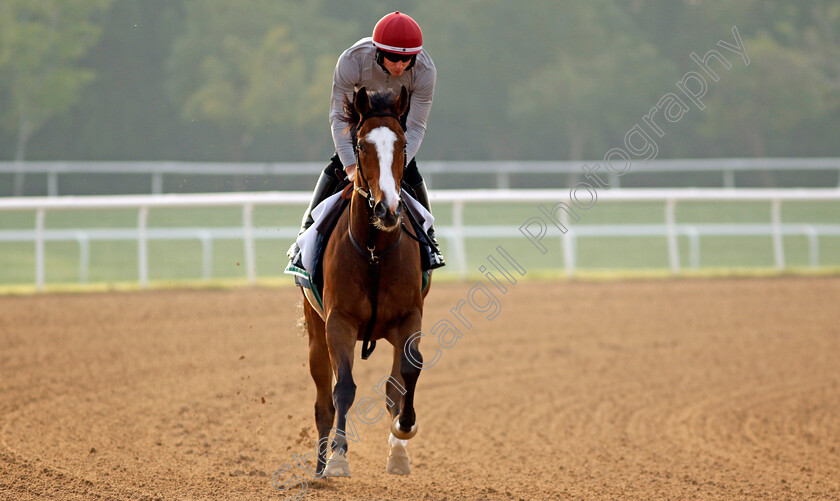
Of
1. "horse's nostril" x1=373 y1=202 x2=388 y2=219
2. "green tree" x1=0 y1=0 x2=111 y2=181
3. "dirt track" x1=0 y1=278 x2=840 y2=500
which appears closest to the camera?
"horse's nostril" x1=373 y1=202 x2=388 y2=219

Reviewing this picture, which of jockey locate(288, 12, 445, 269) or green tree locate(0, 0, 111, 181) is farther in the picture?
green tree locate(0, 0, 111, 181)

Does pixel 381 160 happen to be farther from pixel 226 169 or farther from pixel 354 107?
pixel 226 169

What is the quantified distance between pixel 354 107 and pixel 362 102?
0.69 ft

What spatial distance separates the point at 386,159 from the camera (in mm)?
4785

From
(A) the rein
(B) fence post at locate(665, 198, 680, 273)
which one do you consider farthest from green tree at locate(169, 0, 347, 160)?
(A) the rein

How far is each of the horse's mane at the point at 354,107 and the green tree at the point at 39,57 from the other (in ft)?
75.2

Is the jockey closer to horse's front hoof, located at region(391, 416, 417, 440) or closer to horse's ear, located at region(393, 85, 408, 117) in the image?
horse's ear, located at region(393, 85, 408, 117)

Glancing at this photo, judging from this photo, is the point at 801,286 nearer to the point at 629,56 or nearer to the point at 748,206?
the point at 748,206

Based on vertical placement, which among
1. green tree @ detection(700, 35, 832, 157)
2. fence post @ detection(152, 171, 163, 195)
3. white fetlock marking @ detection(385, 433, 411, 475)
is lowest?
white fetlock marking @ detection(385, 433, 411, 475)

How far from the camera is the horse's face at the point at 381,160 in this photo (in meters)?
4.71

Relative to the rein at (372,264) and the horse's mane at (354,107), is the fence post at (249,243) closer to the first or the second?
the horse's mane at (354,107)

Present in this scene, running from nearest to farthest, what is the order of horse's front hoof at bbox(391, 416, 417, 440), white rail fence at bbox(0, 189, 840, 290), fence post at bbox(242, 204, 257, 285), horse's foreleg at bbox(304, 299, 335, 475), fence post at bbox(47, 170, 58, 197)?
1. horse's front hoof at bbox(391, 416, 417, 440)
2. horse's foreleg at bbox(304, 299, 335, 475)
3. fence post at bbox(242, 204, 257, 285)
4. white rail fence at bbox(0, 189, 840, 290)
5. fence post at bbox(47, 170, 58, 197)

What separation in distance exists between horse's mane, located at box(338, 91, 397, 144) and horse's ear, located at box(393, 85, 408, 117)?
3 cm

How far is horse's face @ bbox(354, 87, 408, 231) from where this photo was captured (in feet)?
15.5
